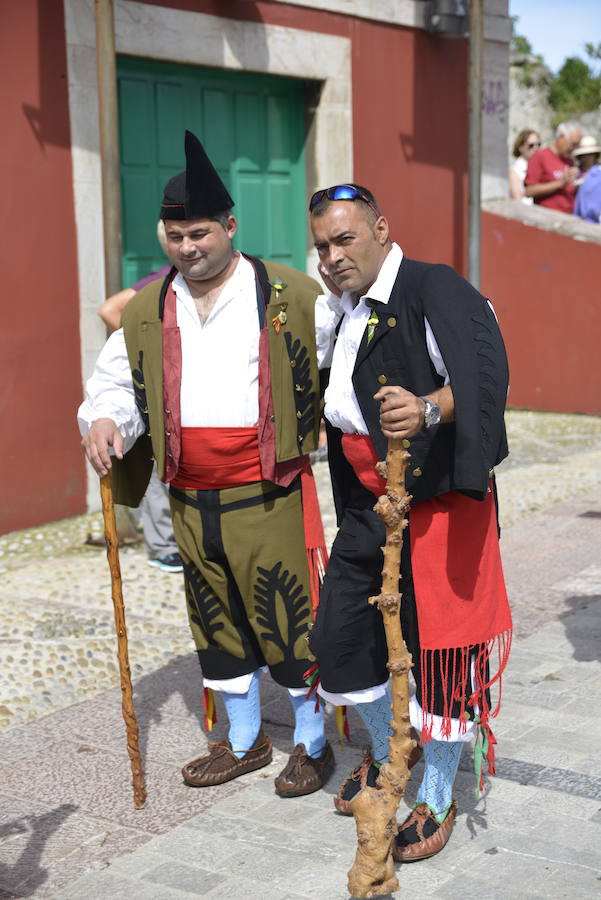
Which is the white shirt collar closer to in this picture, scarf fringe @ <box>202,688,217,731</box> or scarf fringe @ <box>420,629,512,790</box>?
scarf fringe @ <box>420,629,512,790</box>

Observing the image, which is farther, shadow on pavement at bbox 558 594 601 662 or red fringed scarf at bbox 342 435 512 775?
shadow on pavement at bbox 558 594 601 662

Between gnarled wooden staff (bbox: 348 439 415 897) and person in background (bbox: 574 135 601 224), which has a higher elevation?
person in background (bbox: 574 135 601 224)


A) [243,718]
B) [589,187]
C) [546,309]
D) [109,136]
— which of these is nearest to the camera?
[243,718]

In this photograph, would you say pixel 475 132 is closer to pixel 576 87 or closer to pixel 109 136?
pixel 109 136

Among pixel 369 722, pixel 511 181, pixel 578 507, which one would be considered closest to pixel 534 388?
pixel 511 181

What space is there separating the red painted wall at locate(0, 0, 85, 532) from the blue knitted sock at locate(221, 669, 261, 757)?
141 inches

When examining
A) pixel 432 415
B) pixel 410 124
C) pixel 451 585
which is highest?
pixel 410 124

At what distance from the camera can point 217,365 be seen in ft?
12.0

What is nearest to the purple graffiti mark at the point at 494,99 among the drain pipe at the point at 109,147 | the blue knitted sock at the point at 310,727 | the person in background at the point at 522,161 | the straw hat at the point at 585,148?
the person in background at the point at 522,161

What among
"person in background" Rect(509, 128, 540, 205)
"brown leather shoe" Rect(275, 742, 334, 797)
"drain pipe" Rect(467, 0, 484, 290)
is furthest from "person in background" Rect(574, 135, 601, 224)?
"brown leather shoe" Rect(275, 742, 334, 797)

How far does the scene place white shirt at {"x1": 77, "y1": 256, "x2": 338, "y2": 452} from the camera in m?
3.65

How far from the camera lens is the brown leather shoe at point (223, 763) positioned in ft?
12.4

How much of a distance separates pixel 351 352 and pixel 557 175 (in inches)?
357

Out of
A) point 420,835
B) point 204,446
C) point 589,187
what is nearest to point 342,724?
point 420,835
